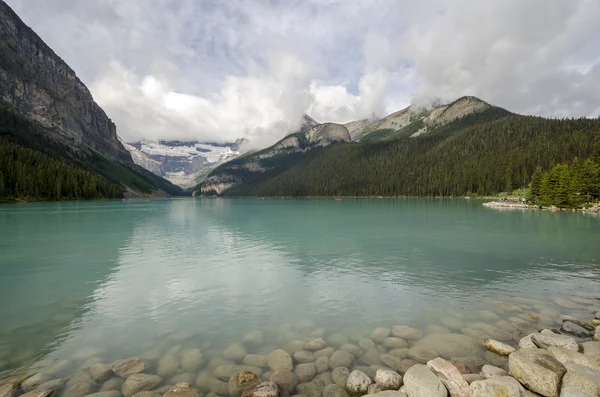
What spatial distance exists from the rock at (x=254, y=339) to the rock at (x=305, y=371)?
122 inches

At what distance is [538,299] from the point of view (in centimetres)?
2002

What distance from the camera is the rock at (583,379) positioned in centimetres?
954

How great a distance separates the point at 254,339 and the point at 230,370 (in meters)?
3.10

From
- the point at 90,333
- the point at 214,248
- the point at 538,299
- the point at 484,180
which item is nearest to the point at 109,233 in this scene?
the point at 214,248

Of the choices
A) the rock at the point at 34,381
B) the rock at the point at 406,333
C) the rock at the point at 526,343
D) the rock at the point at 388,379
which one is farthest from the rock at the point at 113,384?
the rock at the point at 526,343

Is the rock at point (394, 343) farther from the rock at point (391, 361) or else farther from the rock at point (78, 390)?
the rock at point (78, 390)

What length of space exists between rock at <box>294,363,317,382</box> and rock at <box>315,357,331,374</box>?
16cm

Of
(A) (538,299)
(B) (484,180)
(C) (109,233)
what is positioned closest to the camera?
(A) (538,299)

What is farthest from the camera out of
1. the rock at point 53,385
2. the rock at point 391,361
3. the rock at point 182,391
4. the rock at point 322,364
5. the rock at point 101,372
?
the rock at point 391,361

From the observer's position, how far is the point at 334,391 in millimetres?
10789

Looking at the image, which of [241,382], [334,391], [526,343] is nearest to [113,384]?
[241,382]

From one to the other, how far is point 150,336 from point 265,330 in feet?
19.1

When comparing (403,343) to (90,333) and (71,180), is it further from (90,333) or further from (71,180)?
(71,180)

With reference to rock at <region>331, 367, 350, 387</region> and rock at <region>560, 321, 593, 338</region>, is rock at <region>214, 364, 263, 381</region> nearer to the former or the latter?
rock at <region>331, 367, 350, 387</region>
